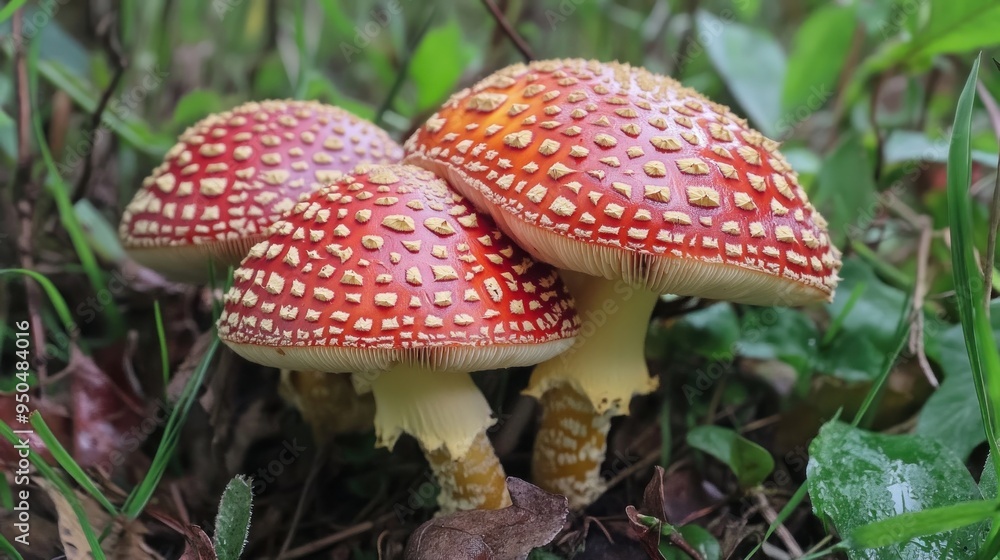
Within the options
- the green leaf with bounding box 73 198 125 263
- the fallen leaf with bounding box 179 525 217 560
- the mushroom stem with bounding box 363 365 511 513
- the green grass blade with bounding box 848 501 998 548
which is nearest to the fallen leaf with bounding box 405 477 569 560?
the mushroom stem with bounding box 363 365 511 513

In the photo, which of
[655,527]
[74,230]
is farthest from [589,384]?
[74,230]

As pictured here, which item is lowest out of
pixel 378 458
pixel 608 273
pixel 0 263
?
pixel 378 458

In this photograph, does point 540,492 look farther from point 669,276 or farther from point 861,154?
point 861,154

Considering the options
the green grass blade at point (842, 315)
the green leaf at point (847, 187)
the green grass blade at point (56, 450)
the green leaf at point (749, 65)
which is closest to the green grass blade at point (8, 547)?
the green grass blade at point (56, 450)

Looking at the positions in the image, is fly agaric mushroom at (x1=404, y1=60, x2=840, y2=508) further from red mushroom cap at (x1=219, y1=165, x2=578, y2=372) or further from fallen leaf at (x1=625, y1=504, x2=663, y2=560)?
fallen leaf at (x1=625, y1=504, x2=663, y2=560)

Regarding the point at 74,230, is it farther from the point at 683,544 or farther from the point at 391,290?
the point at 683,544

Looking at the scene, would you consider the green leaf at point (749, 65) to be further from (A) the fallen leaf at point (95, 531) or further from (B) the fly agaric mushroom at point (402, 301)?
(A) the fallen leaf at point (95, 531)

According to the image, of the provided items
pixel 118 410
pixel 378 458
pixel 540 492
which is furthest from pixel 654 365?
pixel 118 410
